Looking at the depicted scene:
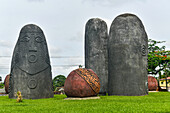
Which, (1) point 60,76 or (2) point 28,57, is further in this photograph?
(1) point 60,76

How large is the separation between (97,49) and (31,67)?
6.59m

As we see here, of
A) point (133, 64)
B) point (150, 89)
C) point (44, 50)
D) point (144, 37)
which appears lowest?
point (150, 89)

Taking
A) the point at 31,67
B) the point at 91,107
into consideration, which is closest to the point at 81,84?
the point at 91,107

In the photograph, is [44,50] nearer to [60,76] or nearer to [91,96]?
[91,96]

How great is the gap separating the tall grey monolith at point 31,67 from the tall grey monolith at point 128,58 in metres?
4.63

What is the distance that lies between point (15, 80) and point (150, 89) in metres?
12.8

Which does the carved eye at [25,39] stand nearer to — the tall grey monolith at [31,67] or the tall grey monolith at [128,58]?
the tall grey monolith at [31,67]

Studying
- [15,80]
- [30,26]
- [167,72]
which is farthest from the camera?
[167,72]

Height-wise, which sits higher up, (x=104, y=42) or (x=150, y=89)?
(x=104, y=42)

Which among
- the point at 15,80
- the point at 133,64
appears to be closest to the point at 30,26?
the point at 15,80

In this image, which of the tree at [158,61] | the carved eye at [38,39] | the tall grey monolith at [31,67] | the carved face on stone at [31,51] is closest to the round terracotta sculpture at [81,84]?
the tall grey monolith at [31,67]

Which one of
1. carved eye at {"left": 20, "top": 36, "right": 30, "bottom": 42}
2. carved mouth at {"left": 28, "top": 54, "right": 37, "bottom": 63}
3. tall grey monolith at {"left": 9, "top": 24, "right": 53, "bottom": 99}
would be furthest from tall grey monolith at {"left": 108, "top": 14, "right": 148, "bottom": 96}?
carved eye at {"left": 20, "top": 36, "right": 30, "bottom": 42}

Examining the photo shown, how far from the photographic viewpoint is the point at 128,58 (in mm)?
15164

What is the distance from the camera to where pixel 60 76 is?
4262cm
